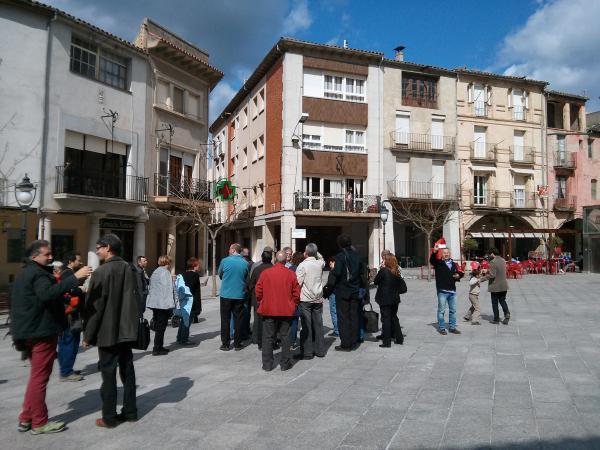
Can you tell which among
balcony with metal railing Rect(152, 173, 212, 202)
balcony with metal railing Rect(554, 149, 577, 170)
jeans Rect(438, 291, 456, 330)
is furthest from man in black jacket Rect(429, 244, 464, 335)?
balcony with metal railing Rect(554, 149, 577, 170)

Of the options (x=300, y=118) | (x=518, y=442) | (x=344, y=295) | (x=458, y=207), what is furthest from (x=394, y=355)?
(x=458, y=207)

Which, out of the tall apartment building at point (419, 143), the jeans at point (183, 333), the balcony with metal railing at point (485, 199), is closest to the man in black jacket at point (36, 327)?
the jeans at point (183, 333)

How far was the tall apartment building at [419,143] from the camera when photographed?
1212 inches

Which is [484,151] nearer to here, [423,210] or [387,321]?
[423,210]

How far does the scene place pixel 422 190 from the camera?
103 feet

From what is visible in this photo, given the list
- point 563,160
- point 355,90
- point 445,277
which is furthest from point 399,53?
point 445,277

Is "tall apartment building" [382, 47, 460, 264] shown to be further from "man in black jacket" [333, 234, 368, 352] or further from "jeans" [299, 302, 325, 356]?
"jeans" [299, 302, 325, 356]

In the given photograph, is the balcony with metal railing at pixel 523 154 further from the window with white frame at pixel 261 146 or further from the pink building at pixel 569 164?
the window with white frame at pixel 261 146

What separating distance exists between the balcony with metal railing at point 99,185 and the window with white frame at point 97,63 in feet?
12.5

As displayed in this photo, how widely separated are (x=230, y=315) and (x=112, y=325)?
13.3 feet

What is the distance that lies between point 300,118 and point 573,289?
16.2 metres

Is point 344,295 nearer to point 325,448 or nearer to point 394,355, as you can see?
point 394,355

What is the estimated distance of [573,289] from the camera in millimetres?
20266

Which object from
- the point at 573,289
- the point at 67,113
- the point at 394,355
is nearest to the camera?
the point at 394,355
